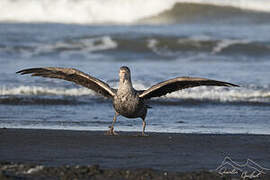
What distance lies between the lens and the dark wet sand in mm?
7586

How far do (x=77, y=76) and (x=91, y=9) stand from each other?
26606 mm

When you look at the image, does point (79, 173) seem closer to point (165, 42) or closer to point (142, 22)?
point (165, 42)

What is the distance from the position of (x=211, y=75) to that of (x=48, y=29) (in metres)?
12.1

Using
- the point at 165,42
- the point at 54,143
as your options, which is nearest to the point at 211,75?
the point at 165,42

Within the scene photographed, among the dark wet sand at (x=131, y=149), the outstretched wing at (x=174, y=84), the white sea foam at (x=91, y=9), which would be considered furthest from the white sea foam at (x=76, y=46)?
the dark wet sand at (x=131, y=149)

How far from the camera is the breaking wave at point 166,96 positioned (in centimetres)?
1382

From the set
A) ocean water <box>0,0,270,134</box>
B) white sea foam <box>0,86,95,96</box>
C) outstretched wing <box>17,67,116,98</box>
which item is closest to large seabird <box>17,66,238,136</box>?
outstretched wing <box>17,67,116,98</box>

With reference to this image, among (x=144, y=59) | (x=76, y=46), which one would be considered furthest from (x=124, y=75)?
(x=76, y=46)

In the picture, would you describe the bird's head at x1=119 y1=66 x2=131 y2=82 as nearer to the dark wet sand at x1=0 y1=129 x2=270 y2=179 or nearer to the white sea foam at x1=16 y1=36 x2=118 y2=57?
the dark wet sand at x1=0 y1=129 x2=270 y2=179

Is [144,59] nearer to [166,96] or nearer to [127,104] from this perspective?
[166,96]

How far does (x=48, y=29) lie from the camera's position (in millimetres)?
27719

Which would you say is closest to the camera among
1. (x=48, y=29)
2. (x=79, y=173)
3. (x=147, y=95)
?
(x=79, y=173)

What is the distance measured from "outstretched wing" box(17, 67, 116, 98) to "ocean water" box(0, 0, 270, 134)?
1089mm

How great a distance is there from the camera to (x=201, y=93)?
48.6 ft
